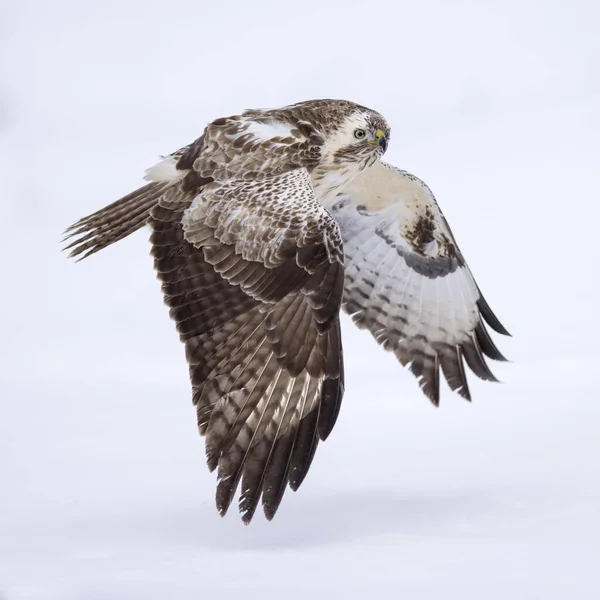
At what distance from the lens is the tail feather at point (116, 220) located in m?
7.11

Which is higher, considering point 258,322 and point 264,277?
point 264,277

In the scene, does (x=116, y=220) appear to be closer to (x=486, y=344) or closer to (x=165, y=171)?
(x=165, y=171)

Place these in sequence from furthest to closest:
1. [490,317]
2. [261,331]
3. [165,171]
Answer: [490,317] < [165,171] < [261,331]

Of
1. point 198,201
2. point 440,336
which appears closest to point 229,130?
point 198,201

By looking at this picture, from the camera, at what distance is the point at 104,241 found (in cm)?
720

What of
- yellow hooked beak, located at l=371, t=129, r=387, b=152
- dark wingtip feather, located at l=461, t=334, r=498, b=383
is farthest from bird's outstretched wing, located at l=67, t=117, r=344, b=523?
dark wingtip feather, located at l=461, t=334, r=498, b=383

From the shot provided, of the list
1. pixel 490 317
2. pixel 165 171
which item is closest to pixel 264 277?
pixel 165 171

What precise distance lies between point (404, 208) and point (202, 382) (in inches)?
97.1

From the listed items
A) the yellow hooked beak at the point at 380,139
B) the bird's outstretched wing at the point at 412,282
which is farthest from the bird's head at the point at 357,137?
the bird's outstretched wing at the point at 412,282

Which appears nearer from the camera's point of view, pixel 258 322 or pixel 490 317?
pixel 258 322

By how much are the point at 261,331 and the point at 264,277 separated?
30cm

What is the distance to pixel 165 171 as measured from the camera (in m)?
7.17

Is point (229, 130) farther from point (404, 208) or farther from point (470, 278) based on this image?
point (470, 278)

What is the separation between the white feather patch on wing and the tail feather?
4 cm
